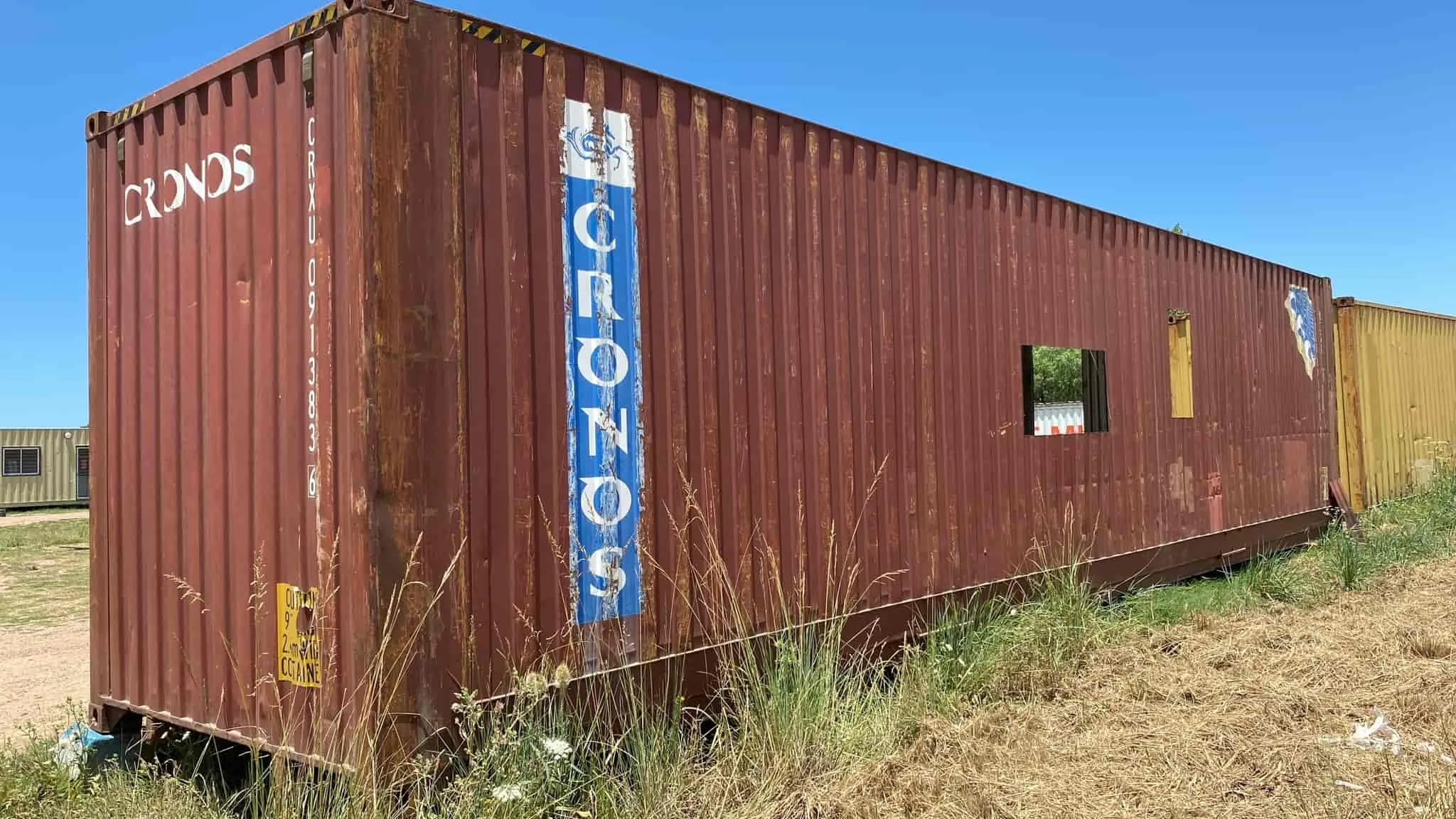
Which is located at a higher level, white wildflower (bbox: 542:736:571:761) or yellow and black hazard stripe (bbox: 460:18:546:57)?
yellow and black hazard stripe (bbox: 460:18:546:57)

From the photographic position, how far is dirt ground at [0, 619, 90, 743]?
6.03 m

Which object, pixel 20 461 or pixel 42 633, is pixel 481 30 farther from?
pixel 20 461

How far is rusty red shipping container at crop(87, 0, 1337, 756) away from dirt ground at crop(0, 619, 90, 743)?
74.4 inches

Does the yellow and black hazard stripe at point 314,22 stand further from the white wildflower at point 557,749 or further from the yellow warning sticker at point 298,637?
the white wildflower at point 557,749

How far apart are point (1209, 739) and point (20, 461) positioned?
110ft

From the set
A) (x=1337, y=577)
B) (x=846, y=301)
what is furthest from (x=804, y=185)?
(x=1337, y=577)

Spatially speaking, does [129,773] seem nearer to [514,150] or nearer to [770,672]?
[770,672]

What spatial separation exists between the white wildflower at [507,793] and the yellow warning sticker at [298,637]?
757mm

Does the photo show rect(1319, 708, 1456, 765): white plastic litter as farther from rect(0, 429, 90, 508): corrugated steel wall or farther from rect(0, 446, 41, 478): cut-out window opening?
rect(0, 446, 41, 478): cut-out window opening

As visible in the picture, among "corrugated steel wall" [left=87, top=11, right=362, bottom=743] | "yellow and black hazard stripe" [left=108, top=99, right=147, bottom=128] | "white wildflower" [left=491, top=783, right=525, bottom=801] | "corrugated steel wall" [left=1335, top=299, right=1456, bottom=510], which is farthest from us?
"corrugated steel wall" [left=1335, top=299, right=1456, bottom=510]

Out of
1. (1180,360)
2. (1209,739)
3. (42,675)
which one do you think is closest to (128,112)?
(42,675)

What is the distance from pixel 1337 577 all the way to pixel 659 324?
637 centimetres

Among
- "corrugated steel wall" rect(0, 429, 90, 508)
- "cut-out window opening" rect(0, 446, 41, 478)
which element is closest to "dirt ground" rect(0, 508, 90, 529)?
"corrugated steel wall" rect(0, 429, 90, 508)

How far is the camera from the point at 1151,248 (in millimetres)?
8406
